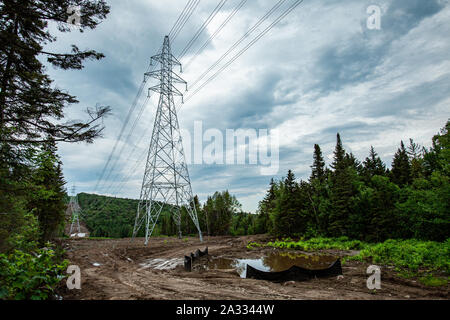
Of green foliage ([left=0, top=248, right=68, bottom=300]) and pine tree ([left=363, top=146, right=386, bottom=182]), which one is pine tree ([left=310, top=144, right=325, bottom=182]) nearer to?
pine tree ([left=363, top=146, right=386, bottom=182])

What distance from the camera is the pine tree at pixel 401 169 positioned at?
36.7 meters

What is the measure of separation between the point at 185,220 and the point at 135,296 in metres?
58.0

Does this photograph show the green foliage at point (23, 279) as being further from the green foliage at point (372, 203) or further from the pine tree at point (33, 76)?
the green foliage at point (372, 203)

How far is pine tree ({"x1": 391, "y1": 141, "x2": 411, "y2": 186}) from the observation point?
120ft

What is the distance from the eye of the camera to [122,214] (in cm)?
9962

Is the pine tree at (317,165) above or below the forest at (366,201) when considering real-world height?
above

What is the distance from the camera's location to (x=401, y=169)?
38.0 m

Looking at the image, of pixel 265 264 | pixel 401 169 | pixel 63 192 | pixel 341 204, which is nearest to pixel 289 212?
pixel 341 204

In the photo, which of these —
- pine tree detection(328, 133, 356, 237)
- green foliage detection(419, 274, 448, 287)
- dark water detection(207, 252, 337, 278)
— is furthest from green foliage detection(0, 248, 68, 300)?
pine tree detection(328, 133, 356, 237)

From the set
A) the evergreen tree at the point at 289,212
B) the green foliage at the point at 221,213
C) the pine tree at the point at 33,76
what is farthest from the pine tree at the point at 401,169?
the pine tree at the point at 33,76

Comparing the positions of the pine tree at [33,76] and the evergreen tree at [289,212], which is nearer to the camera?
the pine tree at [33,76]

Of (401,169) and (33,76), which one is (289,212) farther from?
(33,76)
